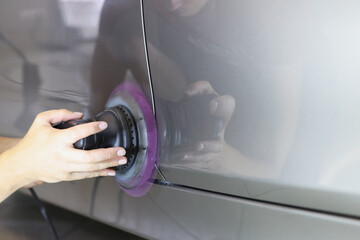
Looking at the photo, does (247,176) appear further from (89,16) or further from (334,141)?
(89,16)

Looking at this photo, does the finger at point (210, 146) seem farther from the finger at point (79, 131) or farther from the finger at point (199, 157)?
the finger at point (79, 131)

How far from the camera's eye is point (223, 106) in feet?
1.68

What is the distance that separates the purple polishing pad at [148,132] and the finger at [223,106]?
0.13m

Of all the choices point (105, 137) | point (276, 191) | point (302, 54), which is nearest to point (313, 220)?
point (276, 191)

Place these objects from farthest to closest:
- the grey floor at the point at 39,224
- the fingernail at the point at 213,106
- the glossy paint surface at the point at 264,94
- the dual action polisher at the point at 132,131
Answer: the grey floor at the point at 39,224 < the dual action polisher at the point at 132,131 < the fingernail at the point at 213,106 < the glossy paint surface at the point at 264,94

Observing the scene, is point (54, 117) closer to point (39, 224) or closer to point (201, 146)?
point (201, 146)

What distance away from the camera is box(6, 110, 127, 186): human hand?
1.81 ft

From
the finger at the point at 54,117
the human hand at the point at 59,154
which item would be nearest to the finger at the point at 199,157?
the human hand at the point at 59,154

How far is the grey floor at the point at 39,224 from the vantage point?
0.88 m

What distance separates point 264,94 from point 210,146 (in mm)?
122

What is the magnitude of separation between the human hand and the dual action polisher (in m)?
0.03

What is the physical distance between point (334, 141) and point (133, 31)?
374mm

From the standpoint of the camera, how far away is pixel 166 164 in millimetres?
613

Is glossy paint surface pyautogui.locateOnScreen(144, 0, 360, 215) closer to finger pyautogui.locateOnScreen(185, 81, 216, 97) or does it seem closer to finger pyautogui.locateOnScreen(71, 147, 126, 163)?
finger pyautogui.locateOnScreen(185, 81, 216, 97)
